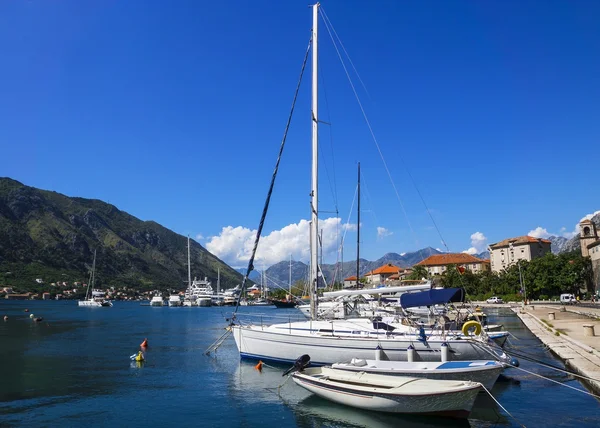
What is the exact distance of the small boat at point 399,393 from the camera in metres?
14.3

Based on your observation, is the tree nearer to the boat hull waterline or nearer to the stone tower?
the stone tower

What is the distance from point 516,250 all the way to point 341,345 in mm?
123426

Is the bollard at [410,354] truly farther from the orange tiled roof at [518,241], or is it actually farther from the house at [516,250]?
the orange tiled roof at [518,241]

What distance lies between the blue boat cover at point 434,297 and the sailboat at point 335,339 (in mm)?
1298

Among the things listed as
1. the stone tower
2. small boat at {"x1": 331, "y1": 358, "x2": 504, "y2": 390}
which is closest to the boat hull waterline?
small boat at {"x1": 331, "y1": 358, "x2": 504, "y2": 390}

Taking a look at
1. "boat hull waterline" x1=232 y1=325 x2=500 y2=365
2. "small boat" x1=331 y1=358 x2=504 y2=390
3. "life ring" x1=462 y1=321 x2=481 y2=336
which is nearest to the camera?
"small boat" x1=331 y1=358 x2=504 y2=390

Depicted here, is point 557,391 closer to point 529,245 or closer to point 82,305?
point 529,245

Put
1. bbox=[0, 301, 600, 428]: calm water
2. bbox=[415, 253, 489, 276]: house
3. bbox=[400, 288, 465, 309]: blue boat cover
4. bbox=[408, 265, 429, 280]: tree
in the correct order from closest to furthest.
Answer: bbox=[0, 301, 600, 428]: calm water, bbox=[400, 288, 465, 309]: blue boat cover, bbox=[408, 265, 429, 280]: tree, bbox=[415, 253, 489, 276]: house

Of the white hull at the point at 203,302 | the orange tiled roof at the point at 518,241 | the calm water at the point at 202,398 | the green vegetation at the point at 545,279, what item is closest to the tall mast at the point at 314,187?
the calm water at the point at 202,398

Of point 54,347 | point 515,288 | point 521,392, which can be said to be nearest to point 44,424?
point 521,392

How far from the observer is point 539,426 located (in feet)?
46.6

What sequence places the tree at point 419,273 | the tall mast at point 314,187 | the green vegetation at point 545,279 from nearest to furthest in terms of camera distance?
the tall mast at point 314,187, the green vegetation at point 545,279, the tree at point 419,273

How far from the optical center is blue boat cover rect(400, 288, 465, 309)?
19.7m

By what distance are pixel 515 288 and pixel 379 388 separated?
96629 millimetres
